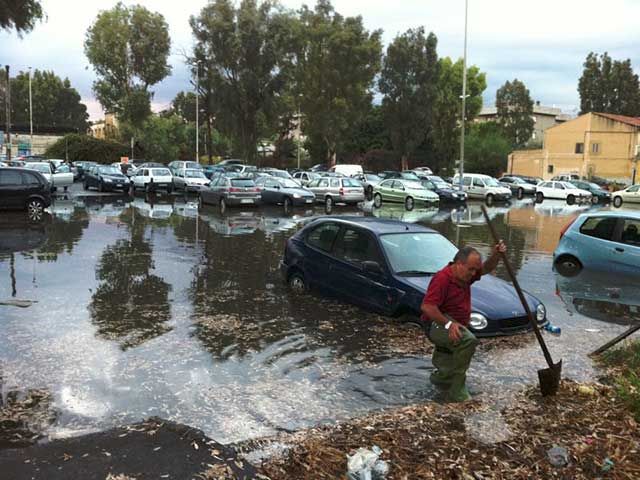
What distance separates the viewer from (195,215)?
78.5 feet

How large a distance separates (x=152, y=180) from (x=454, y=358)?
3066cm

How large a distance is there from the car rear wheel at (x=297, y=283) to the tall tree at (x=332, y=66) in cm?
4498

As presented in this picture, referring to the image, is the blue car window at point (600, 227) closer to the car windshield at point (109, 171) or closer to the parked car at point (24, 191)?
the parked car at point (24, 191)

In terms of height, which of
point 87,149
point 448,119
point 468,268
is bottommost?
point 468,268

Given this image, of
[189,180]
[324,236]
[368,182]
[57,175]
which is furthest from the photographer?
[368,182]

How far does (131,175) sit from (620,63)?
214 feet

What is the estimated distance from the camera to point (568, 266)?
42.2 ft

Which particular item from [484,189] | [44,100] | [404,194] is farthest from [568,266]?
[44,100]

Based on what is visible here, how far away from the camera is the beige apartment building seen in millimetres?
57031

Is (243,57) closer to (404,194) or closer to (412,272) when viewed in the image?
(404,194)

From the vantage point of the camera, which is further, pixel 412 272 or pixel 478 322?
pixel 412 272

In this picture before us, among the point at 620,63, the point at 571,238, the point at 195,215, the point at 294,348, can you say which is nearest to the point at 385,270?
the point at 294,348

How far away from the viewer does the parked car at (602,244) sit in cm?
1155

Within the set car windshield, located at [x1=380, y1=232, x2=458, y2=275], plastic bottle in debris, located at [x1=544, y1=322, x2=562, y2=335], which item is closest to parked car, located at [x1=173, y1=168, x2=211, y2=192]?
car windshield, located at [x1=380, y1=232, x2=458, y2=275]
